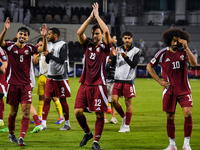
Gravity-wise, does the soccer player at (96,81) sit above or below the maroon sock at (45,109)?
above

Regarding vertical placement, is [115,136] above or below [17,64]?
below

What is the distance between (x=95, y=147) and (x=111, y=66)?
3163 millimetres

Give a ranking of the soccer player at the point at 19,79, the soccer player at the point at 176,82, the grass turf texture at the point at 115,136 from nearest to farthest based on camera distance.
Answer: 1. the soccer player at the point at 176,82
2. the grass turf texture at the point at 115,136
3. the soccer player at the point at 19,79

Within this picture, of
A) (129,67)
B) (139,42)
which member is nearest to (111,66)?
(129,67)

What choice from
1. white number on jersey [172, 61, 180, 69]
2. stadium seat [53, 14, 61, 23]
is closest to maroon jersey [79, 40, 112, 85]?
white number on jersey [172, 61, 180, 69]

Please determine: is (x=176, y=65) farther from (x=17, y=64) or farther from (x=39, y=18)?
(x=39, y=18)

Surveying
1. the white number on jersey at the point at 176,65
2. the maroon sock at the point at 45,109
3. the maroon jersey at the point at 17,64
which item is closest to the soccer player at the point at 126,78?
the maroon sock at the point at 45,109

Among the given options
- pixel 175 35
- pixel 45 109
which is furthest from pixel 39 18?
pixel 175 35

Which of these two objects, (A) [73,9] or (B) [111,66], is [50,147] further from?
(A) [73,9]

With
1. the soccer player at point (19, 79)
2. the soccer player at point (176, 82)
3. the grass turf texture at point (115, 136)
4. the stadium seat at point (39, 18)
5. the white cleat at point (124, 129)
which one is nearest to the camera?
the soccer player at point (176, 82)

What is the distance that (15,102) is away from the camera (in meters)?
5.90

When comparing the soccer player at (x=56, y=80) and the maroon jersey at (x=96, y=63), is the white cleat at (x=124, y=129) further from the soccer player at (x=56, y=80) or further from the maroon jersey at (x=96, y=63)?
the maroon jersey at (x=96, y=63)

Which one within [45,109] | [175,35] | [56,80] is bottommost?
[45,109]

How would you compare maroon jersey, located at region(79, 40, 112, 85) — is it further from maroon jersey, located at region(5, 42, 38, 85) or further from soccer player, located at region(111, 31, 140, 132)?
soccer player, located at region(111, 31, 140, 132)
